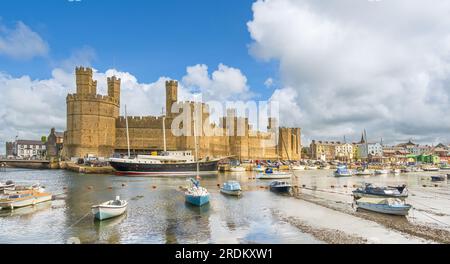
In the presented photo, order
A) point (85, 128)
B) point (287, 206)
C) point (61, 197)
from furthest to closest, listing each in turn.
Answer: point (85, 128) < point (61, 197) < point (287, 206)

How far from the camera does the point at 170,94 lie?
238 feet

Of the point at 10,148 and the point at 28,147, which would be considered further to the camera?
the point at 10,148

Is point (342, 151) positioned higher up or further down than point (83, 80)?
further down

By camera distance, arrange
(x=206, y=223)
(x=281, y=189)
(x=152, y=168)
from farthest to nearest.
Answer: (x=152, y=168)
(x=281, y=189)
(x=206, y=223)

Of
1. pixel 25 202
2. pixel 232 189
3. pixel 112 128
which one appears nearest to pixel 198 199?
pixel 232 189

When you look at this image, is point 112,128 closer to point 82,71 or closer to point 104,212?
point 82,71

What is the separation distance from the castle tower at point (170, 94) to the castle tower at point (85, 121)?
39.5 feet

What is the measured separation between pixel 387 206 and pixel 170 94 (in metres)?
59.2

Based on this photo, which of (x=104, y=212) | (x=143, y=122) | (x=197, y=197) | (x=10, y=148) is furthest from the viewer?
(x=10, y=148)

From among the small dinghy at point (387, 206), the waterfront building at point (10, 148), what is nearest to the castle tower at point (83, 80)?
the small dinghy at point (387, 206)

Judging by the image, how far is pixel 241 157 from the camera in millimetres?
89625

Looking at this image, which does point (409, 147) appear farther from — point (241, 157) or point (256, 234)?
point (256, 234)
